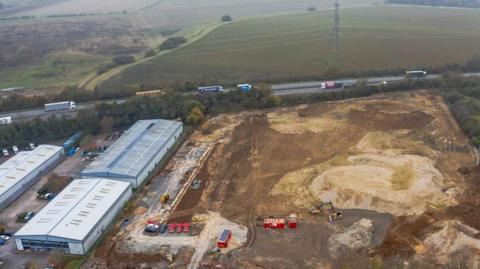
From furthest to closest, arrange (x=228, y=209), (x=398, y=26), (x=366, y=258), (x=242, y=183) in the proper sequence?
1. (x=398, y=26)
2. (x=242, y=183)
3. (x=228, y=209)
4. (x=366, y=258)

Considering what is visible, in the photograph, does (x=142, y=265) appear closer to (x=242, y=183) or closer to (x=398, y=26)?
(x=242, y=183)

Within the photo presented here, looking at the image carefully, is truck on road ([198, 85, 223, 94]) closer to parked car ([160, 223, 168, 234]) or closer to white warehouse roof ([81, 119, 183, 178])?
white warehouse roof ([81, 119, 183, 178])

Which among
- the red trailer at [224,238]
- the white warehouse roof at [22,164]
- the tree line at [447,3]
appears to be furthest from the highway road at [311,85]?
the tree line at [447,3]

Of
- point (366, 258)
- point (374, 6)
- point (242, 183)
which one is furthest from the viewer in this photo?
point (374, 6)

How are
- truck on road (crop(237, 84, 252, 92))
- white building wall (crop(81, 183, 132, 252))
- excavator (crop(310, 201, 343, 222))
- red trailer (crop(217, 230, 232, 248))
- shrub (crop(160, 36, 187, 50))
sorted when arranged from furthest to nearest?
shrub (crop(160, 36, 187, 50)) < truck on road (crop(237, 84, 252, 92)) < excavator (crop(310, 201, 343, 222)) < white building wall (crop(81, 183, 132, 252)) < red trailer (crop(217, 230, 232, 248))

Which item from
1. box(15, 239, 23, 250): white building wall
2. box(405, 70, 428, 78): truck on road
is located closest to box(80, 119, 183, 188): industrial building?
box(15, 239, 23, 250): white building wall

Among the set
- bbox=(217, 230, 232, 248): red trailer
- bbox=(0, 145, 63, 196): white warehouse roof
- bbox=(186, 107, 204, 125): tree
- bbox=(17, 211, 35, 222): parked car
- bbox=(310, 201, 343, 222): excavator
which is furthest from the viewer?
bbox=(186, 107, 204, 125): tree

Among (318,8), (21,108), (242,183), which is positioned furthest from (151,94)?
(318,8)
